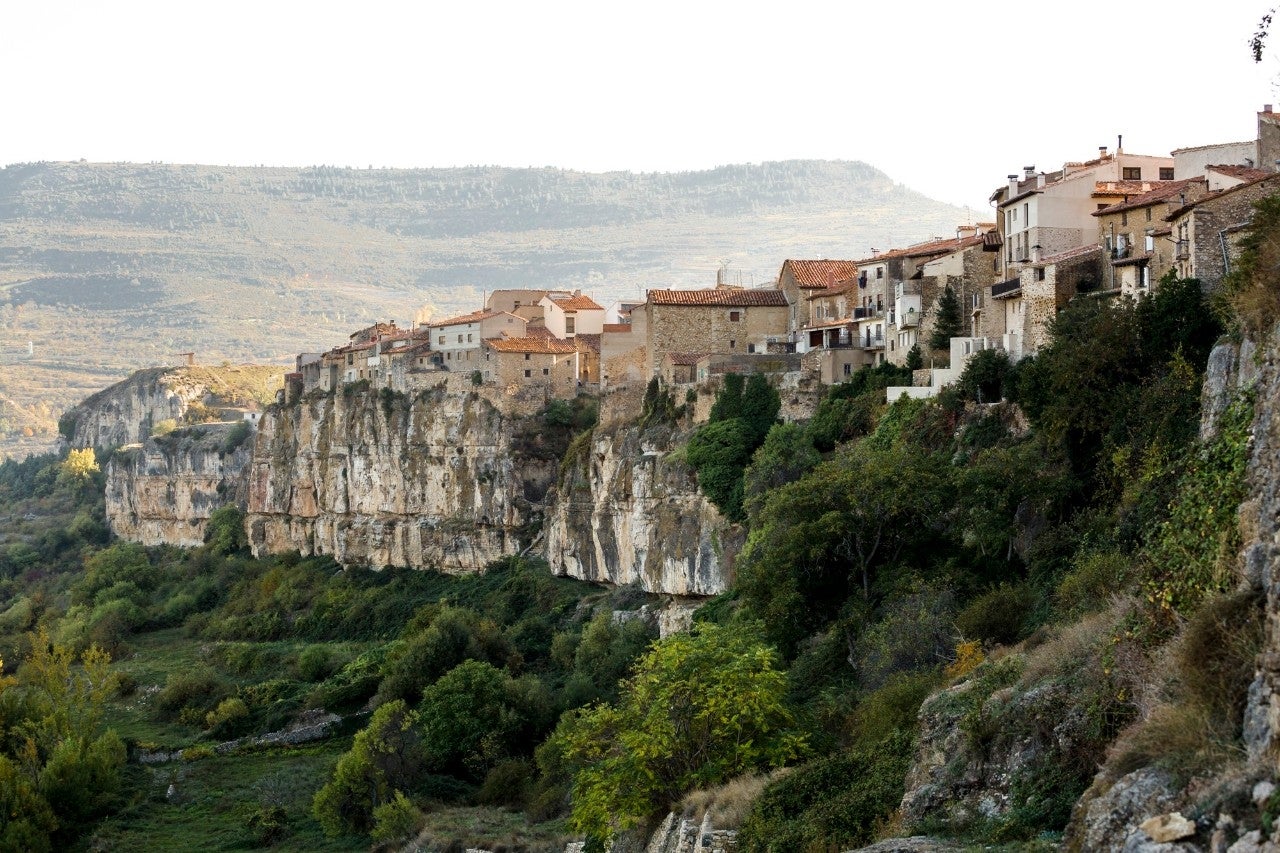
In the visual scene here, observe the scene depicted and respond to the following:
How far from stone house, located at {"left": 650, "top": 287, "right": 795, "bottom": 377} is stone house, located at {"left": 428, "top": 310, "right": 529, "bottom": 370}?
13716 mm

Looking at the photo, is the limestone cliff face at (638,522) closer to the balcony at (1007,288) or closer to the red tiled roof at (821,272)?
the red tiled roof at (821,272)

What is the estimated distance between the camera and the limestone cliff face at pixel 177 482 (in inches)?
3996

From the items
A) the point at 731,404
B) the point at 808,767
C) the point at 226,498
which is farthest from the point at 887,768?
the point at 226,498

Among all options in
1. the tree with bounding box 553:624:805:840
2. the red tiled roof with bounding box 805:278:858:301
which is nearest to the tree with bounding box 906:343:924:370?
the red tiled roof with bounding box 805:278:858:301

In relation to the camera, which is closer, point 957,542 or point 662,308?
point 957,542

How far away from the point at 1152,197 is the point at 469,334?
40796 millimetres

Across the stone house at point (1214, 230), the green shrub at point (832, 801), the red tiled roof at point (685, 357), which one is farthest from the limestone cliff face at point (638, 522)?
the green shrub at point (832, 801)

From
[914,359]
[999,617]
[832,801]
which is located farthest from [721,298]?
[832,801]

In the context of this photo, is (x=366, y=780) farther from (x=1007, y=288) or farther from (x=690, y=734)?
(x=1007, y=288)

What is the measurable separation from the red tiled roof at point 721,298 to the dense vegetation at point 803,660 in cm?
454

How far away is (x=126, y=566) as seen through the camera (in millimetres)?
91688

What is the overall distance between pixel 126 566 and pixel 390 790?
178 feet

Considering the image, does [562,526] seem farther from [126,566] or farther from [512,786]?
[126,566]

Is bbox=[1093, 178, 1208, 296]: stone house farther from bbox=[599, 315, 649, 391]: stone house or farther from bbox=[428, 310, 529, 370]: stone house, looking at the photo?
bbox=[428, 310, 529, 370]: stone house
